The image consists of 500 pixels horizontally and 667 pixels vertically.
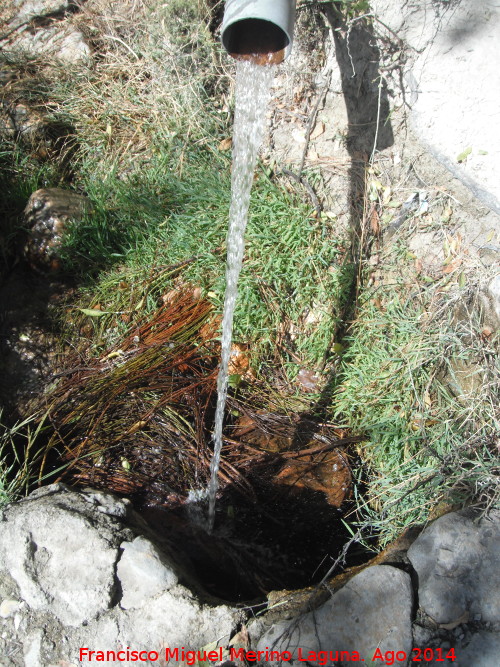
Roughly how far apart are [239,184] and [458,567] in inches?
86.7

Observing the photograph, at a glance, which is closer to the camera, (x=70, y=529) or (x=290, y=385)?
(x=70, y=529)

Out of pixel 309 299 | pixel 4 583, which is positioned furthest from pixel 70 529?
pixel 309 299

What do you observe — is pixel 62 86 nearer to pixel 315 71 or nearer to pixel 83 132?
pixel 83 132

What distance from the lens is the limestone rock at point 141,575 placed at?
1.92m

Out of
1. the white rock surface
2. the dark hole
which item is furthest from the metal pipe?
the white rock surface

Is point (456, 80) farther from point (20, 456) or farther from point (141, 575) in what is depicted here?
point (20, 456)

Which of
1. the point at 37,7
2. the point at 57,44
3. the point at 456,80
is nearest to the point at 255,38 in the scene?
the point at 456,80

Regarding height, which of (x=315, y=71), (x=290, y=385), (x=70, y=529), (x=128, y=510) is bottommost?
(x=290, y=385)

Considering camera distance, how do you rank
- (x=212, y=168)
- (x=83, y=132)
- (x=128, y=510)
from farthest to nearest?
(x=83, y=132), (x=212, y=168), (x=128, y=510)

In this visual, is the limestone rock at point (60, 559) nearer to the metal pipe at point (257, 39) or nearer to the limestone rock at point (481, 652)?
the limestone rock at point (481, 652)

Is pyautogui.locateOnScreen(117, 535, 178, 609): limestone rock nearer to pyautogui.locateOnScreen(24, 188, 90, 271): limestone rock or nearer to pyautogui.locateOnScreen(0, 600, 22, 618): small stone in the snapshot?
pyautogui.locateOnScreen(0, 600, 22, 618): small stone

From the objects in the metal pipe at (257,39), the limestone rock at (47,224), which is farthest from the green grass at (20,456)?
the metal pipe at (257,39)

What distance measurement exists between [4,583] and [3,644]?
0.61 ft

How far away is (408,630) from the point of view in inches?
71.5
